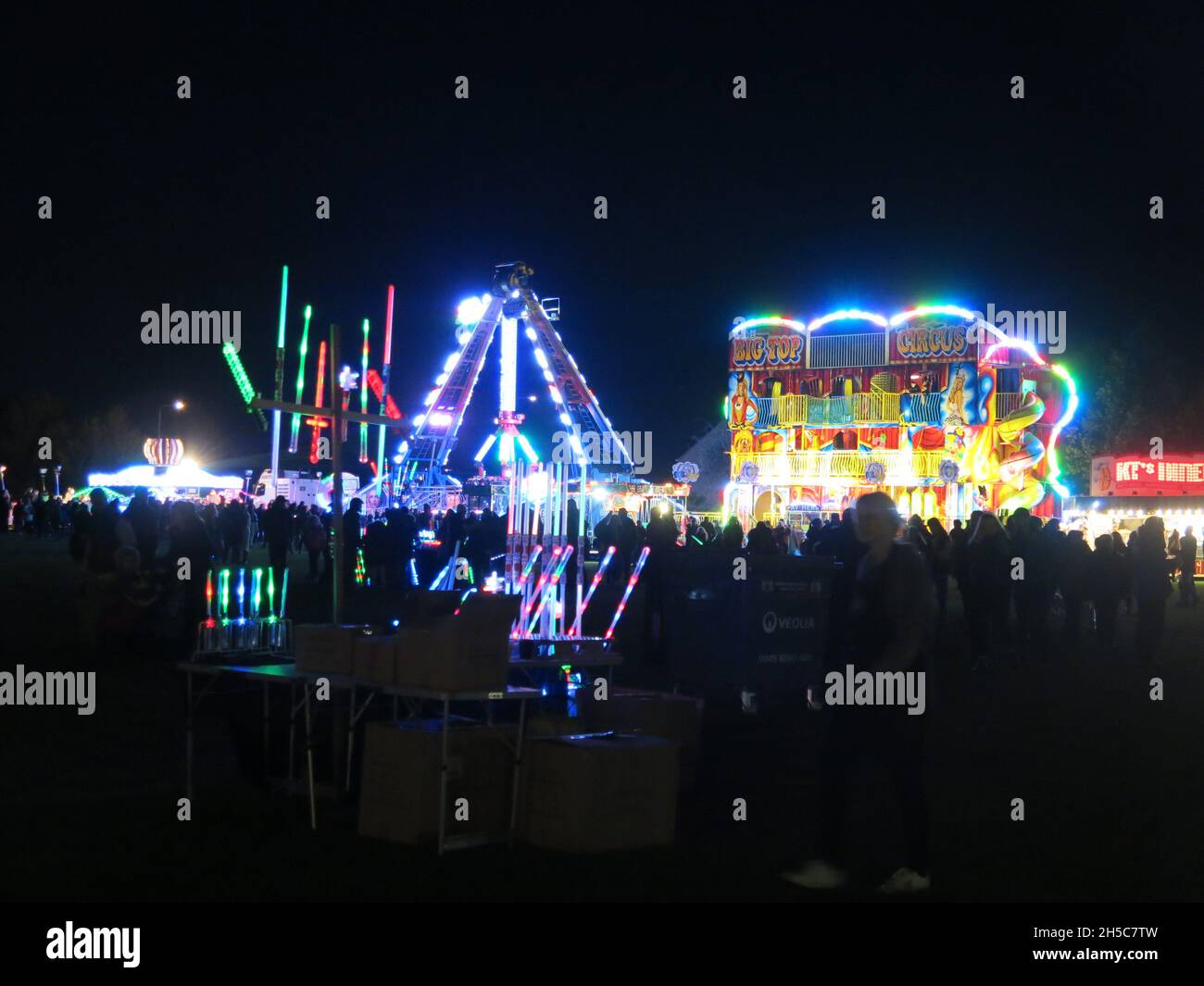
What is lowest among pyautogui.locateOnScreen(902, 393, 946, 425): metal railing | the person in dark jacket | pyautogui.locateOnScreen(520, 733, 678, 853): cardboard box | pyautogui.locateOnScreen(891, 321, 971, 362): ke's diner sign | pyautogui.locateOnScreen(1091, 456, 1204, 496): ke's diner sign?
pyautogui.locateOnScreen(520, 733, 678, 853): cardboard box

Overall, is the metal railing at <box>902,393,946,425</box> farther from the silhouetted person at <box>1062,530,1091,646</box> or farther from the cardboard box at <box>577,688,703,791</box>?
the cardboard box at <box>577,688,703,791</box>

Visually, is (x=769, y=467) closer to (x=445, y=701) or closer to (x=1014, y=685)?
(x=1014, y=685)

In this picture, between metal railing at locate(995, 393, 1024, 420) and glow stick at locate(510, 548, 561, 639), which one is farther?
metal railing at locate(995, 393, 1024, 420)

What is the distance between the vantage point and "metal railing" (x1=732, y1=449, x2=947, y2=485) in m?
43.7

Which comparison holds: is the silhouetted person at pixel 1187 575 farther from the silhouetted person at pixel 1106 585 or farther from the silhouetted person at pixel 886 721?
the silhouetted person at pixel 886 721

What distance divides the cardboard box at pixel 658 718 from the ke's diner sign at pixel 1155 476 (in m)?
34.2

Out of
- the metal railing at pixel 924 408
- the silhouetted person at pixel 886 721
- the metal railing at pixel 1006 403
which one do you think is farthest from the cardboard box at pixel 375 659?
the metal railing at pixel 1006 403

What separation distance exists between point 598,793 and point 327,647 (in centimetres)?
156

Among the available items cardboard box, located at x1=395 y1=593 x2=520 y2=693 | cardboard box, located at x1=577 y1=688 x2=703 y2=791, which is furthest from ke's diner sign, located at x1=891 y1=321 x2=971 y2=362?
cardboard box, located at x1=395 y1=593 x2=520 y2=693

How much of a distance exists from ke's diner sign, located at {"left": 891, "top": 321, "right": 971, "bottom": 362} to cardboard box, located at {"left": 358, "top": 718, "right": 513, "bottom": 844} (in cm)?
3785

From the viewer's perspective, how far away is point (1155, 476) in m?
40.0

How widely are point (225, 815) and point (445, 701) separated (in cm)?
163

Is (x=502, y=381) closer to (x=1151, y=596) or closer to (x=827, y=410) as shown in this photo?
(x=827, y=410)
